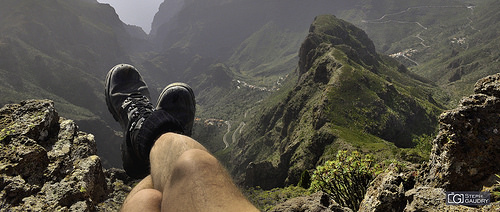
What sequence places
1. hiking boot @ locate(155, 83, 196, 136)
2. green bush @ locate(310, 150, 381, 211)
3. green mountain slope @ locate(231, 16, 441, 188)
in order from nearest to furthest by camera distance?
hiking boot @ locate(155, 83, 196, 136), green bush @ locate(310, 150, 381, 211), green mountain slope @ locate(231, 16, 441, 188)

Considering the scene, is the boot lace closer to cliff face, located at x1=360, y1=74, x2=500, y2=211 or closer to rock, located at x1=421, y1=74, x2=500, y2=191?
cliff face, located at x1=360, y1=74, x2=500, y2=211

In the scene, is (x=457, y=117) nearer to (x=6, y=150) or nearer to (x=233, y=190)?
(x=233, y=190)

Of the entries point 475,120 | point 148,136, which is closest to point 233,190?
point 148,136

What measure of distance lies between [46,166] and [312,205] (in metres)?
5.10

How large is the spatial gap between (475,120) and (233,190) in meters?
3.70

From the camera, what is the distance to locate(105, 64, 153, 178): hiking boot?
605cm

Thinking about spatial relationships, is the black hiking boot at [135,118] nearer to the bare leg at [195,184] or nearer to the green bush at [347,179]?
the bare leg at [195,184]

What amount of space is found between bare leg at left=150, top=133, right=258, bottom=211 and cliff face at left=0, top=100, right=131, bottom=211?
6.32ft

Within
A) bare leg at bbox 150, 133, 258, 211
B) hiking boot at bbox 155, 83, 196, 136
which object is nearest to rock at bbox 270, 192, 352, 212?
bare leg at bbox 150, 133, 258, 211

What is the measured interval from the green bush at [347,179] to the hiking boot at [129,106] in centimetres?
750

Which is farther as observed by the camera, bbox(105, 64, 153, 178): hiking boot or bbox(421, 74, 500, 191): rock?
bbox(105, 64, 153, 178): hiking boot

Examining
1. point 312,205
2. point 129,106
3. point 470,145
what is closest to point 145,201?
point 312,205

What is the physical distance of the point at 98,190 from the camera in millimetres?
5754

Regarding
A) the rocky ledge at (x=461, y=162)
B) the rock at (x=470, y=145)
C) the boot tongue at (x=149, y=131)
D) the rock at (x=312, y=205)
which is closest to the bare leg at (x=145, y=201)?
the boot tongue at (x=149, y=131)
